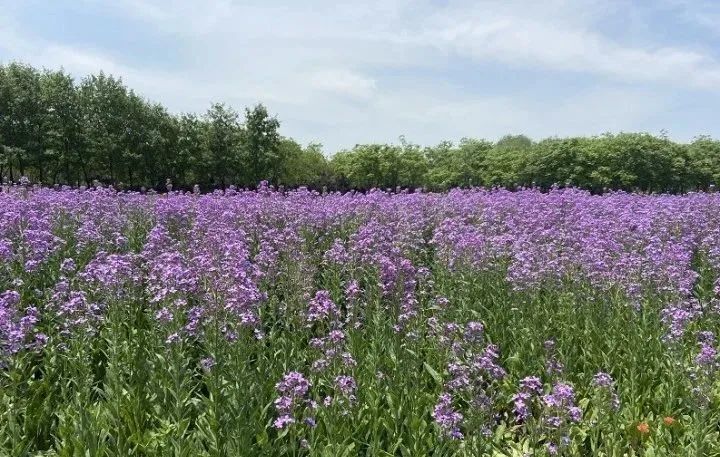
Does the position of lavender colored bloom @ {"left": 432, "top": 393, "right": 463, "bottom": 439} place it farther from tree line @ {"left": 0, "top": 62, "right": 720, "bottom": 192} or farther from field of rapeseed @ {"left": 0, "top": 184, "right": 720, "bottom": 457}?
tree line @ {"left": 0, "top": 62, "right": 720, "bottom": 192}

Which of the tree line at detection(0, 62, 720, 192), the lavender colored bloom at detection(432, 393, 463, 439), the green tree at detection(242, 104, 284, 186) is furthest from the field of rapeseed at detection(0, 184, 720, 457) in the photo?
the green tree at detection(242, 104, 284, 186)

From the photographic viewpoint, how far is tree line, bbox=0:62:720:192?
39.5m

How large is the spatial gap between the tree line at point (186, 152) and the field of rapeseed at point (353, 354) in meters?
20.4

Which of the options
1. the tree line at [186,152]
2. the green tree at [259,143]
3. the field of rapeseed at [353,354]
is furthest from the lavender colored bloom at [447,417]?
the green tree at [259,143]

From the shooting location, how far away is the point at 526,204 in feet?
46.9

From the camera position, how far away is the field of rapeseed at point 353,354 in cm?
473

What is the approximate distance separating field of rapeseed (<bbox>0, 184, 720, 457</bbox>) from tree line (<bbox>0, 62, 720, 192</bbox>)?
804 inches

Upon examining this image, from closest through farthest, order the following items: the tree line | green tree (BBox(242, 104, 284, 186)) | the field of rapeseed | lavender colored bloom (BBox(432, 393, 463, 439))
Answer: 1. lavender colored bloom (BBox(432, 393, 463, 439))
2. the field of rapeseed
3. the tree line
4. green tree (BBox(242, 104, 284, 186))

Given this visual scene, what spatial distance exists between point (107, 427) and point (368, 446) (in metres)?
1.94

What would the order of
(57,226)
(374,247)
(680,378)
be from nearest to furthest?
1. (680,378)
2. (374,247)
3. (57,226)

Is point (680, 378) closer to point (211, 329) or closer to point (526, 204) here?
point (211, 329)

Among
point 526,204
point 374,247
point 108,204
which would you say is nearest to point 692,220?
point 526,204

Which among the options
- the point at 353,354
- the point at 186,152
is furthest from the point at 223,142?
the point at 353,354

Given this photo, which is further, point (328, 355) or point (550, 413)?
point (328, 355)
